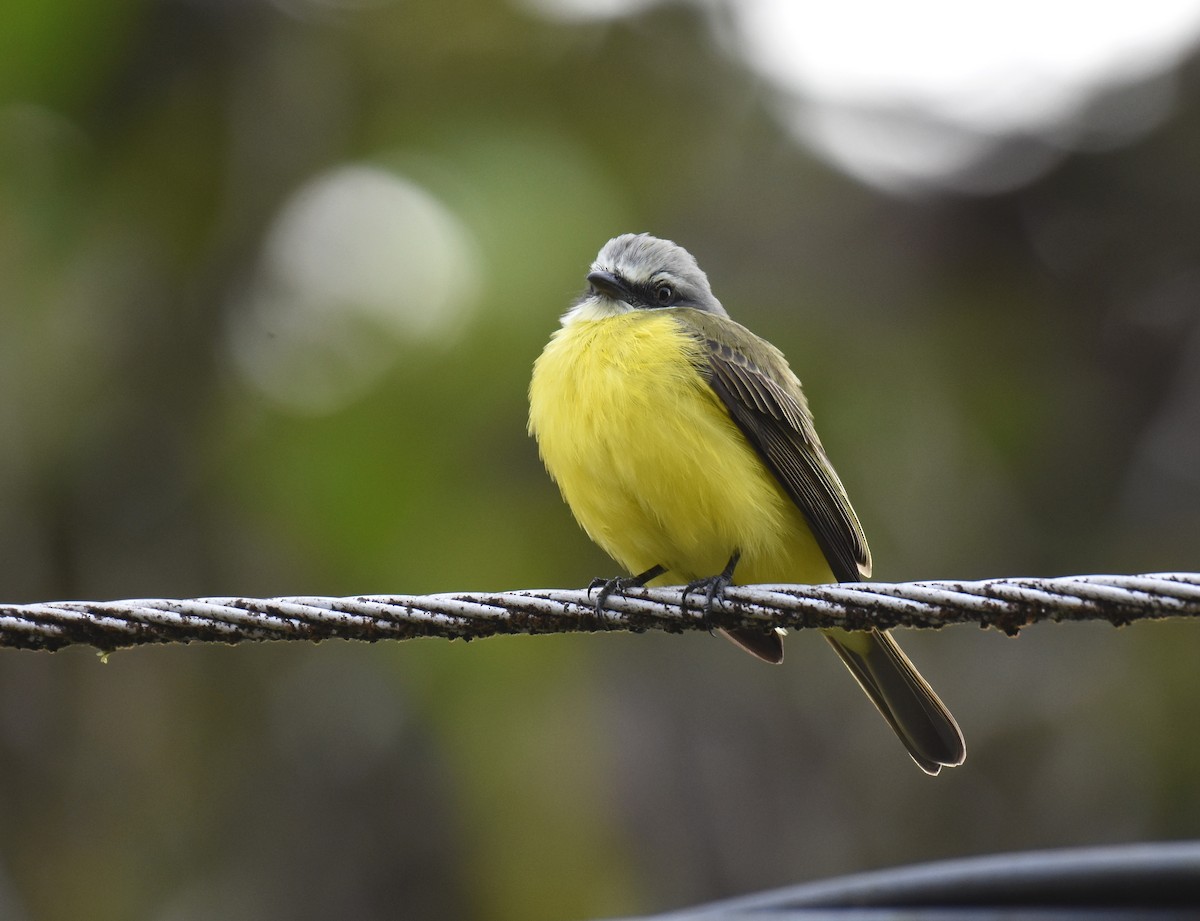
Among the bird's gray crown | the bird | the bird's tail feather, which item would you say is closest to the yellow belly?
the bird

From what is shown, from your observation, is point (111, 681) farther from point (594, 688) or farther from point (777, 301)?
point (777, 301)

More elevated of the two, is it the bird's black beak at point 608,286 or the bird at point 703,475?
the bird's black beak at point 608,286

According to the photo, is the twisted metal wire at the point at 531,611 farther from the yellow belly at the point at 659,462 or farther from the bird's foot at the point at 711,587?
the yellow belly at the point at 659,462

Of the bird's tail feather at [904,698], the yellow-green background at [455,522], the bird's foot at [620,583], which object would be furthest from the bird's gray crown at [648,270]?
the yellow-green background at [455,522]

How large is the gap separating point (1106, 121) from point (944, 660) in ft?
18.4

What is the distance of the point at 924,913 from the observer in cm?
229

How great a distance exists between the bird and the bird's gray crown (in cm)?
35

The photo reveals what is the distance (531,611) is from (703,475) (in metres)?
1.50

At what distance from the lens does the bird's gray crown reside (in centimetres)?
534

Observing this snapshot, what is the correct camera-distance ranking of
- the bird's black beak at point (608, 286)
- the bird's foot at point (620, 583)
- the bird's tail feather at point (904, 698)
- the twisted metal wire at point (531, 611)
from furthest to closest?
the bird's black beak at point (608, 286)
the bird's tail feather at point (904, 698)
the bird's foot at point (620, 583)
the twisted metal wire at point (531, 611)

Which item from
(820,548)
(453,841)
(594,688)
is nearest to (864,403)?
(594,688)

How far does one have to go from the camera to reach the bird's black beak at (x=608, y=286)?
519 centimetres

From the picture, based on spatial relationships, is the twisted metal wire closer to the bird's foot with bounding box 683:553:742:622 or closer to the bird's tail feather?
the bird's foot with bounding box 683:553:742:622

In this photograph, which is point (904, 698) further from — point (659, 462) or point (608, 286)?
point (608, 286)
